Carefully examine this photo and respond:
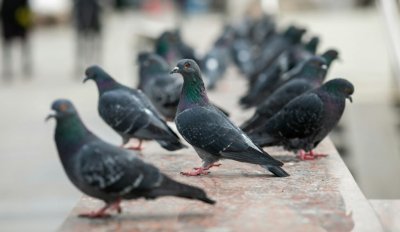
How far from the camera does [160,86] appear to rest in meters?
10.9

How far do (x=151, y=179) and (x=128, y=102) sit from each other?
A: 2392mm

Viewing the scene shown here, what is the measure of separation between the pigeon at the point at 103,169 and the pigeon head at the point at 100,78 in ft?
7.92

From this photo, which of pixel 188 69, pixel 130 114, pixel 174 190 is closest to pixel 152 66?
pixel 130 114

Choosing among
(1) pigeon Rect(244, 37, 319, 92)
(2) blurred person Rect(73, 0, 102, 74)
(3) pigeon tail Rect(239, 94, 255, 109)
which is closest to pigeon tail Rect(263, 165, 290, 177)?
(1) pigeon Rect(244, 37, 319, 92)

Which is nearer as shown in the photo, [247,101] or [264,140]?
[264,140]

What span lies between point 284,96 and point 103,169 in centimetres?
344

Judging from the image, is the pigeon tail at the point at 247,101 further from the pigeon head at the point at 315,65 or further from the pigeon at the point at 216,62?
the pigeon at the point at 216,62

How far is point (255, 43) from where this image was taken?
771 inches

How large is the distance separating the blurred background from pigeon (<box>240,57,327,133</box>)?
110 cm

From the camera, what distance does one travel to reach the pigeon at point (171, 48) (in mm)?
14234

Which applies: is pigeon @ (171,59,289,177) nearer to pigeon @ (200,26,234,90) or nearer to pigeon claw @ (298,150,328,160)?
pigeon claw @ (298,150,328,160)

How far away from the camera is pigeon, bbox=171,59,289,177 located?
782cm

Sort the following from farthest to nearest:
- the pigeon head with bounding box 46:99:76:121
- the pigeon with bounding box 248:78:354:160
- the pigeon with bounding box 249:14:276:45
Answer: the pigeon with bounding box 249:14:276:45 → the pigeon with bounding box 248:78:354:160 → the pigeon head with bounding box 46:99:76:121

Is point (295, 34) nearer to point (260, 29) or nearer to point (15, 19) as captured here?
point (260, 29)
